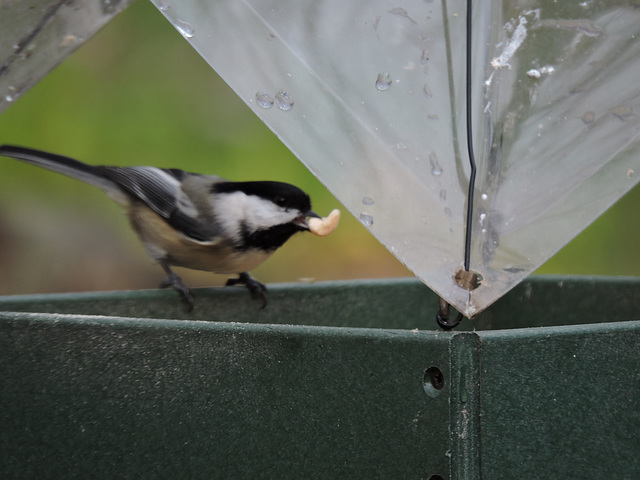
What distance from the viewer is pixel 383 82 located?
1128mm

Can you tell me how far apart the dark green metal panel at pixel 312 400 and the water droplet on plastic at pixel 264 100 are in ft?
0.97

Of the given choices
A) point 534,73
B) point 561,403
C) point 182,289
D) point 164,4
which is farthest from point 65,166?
point 561,403

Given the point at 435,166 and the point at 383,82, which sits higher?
the point at 383,82

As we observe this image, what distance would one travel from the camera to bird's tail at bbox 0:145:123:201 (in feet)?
5.84

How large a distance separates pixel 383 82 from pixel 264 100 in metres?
0.16

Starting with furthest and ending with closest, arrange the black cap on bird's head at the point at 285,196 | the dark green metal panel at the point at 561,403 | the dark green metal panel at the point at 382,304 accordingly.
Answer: the black cap on bird's head at the point at 285,196
the dark green metal panel at the point at 382,304
the dark green metal panel at the point at 561,403

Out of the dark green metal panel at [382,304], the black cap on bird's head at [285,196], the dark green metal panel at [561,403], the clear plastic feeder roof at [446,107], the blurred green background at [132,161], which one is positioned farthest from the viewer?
the blurred green background at [132,161]

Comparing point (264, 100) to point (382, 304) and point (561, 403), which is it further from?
point (382, 304)

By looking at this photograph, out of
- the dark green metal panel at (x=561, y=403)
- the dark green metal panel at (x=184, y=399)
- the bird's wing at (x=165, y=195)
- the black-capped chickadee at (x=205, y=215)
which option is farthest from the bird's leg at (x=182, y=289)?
the dark green metal panel at (x=561, y=403)

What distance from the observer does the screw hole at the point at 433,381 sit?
3.26ft

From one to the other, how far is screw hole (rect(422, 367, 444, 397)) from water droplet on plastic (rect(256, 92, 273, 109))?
0.41m

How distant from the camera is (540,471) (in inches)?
39.0

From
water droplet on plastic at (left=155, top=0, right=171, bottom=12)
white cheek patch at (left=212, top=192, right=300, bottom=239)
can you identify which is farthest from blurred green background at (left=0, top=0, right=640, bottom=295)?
water droplet on plastic at (left=155, top=0, right=171, bottom=12)

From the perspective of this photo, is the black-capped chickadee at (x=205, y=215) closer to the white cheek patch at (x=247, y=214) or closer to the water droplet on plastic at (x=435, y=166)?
the white cheek patch at (x=247, y=214)
